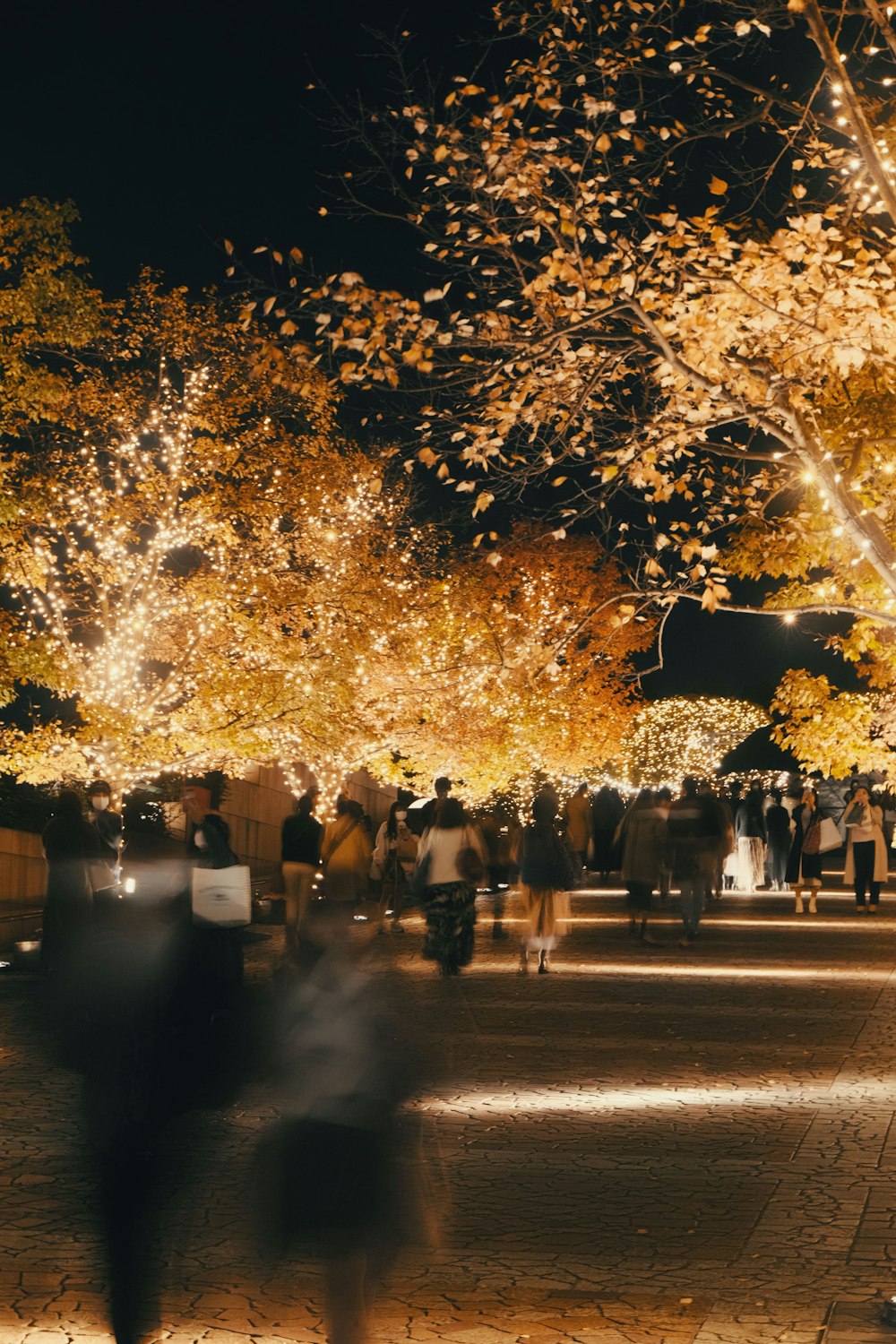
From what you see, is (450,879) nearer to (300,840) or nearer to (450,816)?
(450,816)

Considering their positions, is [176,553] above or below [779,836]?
above

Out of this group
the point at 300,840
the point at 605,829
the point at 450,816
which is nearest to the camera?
the point at 300,840

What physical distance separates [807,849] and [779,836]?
17.0 ft

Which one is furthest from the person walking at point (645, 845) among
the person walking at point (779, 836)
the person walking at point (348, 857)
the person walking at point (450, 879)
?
the person walking at point (779, 836)

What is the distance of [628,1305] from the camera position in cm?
577

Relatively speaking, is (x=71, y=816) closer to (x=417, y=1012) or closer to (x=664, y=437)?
(x=417, y=1012)

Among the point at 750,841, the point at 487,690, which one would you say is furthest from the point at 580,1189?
→ the point at 487,690

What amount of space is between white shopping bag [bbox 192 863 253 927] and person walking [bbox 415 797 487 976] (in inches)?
289

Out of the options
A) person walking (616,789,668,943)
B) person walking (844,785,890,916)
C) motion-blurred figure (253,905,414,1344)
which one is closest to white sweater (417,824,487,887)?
person walking (616,789,668,943)

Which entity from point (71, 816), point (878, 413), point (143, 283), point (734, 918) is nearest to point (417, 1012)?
point (71, 816)

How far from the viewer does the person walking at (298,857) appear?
49.3 feet

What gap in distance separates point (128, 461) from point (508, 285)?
15799 millimetres

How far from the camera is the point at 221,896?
25.2ft

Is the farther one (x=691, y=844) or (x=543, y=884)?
(x=691, y=844)
